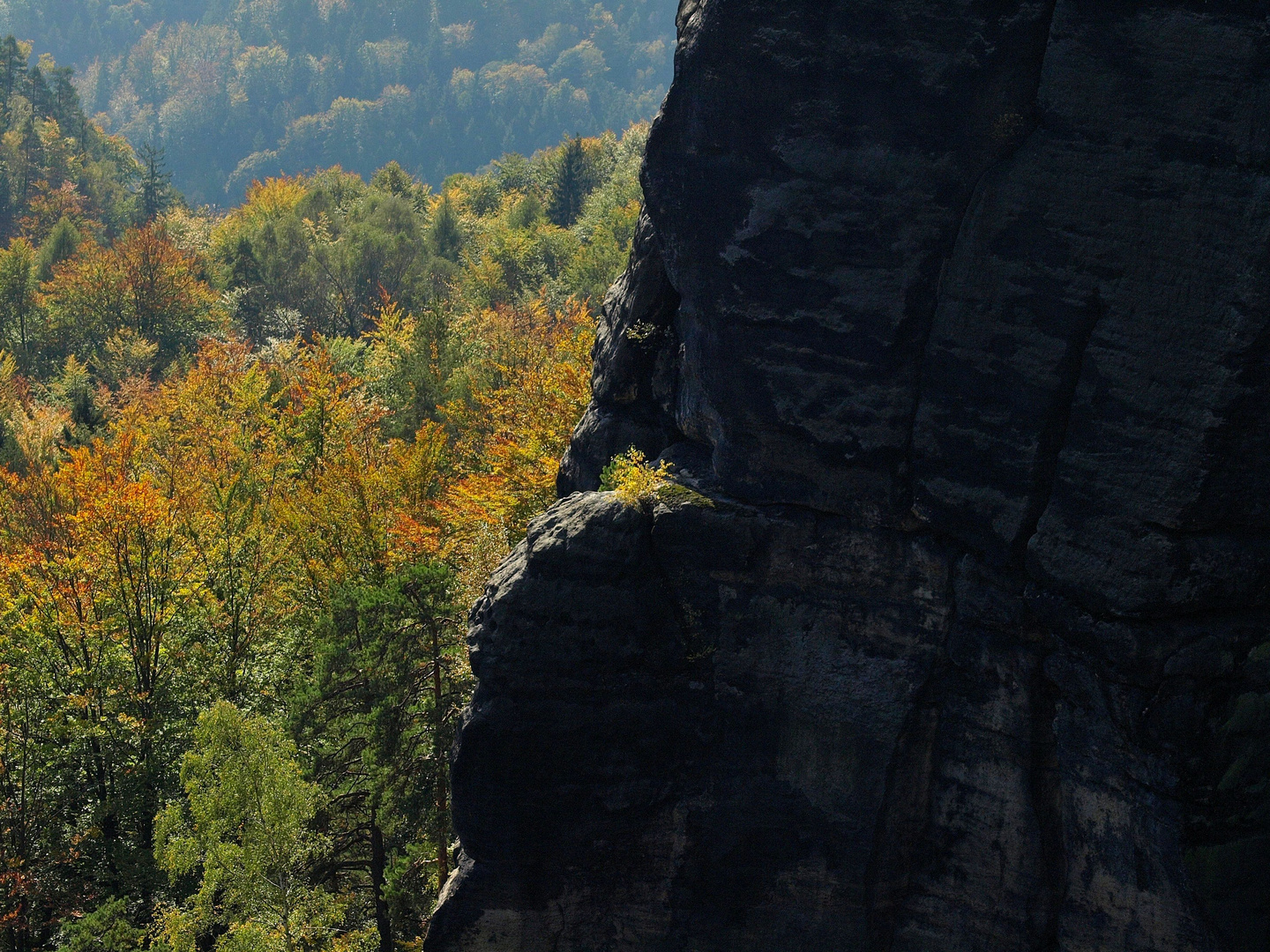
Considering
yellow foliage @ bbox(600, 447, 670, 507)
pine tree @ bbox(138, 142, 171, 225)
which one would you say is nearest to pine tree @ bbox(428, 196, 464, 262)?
pine tree @ bbox(138, 142, 171, 225)

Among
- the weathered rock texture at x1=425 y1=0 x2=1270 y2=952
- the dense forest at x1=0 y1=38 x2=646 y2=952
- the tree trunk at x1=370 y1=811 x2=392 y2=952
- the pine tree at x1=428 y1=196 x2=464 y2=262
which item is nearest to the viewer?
the weathered rock texture at x1=425 y1=0 x2=1270 y2=952

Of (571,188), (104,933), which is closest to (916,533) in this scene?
(104,933)

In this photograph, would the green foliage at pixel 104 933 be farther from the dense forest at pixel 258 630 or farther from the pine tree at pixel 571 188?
the pine tree at pixel 571 188

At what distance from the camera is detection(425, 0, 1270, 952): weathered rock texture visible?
14094 millimetres

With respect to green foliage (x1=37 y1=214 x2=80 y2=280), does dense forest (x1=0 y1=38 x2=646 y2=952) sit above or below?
below

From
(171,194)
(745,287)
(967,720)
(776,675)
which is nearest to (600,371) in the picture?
(745,287)

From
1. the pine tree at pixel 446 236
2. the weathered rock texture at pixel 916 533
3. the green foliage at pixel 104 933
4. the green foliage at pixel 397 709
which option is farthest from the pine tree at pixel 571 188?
the green foliage at pixel 104 933

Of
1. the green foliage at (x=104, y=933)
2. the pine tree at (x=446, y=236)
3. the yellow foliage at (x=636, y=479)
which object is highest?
the pine tree at (x=446, y=236)

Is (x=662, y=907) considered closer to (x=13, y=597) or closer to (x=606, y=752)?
(x=606, y=752)

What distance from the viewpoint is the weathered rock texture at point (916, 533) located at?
14.1 metres

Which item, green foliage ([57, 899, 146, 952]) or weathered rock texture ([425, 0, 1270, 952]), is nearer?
weathered rock texture ([425, 0, 1270, 952])

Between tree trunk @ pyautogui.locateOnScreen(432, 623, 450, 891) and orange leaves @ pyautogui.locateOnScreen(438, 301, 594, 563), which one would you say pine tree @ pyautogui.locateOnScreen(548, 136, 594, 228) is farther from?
tree trunk @ pyautogui.locateOnScreen(432, 623, 450, 891)

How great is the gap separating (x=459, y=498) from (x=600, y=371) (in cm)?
906

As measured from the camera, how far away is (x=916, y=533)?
16703 millimetres
